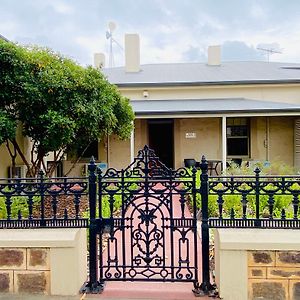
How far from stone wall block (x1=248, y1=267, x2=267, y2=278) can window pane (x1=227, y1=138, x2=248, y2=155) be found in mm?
10683

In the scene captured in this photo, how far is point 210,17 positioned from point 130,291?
15166 millimetres

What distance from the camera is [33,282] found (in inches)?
140

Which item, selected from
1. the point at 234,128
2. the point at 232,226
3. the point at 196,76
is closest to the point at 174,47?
the point at 196,76

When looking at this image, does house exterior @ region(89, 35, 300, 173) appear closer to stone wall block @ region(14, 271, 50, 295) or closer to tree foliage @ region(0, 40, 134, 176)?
tree foliage @ region(0, 40, 134, 176)

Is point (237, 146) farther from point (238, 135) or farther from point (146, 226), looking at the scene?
point (146, 226)

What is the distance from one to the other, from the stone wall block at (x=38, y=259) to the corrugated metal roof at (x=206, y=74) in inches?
430

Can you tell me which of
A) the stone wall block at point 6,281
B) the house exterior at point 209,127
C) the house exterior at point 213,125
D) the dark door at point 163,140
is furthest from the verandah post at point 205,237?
the dark door at point 163,140

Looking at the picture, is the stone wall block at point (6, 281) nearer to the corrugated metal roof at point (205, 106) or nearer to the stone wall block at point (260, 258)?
the stone wall block at point (260, 258)

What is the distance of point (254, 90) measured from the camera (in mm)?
14117

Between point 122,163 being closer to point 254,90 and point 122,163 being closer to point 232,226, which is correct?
point 254,90

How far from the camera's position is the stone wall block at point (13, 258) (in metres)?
3.54

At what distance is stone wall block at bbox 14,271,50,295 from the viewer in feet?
11.6

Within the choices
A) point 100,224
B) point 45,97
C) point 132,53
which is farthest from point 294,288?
point 132,53

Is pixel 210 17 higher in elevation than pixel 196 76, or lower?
higher
